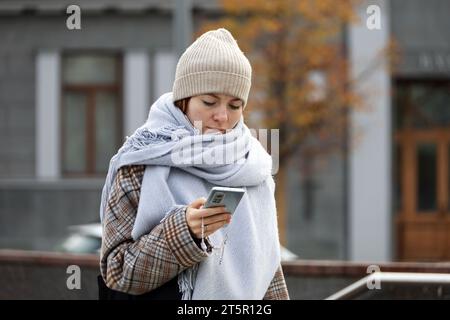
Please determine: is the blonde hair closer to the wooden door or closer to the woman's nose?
the woman's nose

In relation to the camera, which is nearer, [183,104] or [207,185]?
[207,185]

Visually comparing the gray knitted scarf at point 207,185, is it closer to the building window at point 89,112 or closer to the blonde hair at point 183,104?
the blonde hair at point 183,104

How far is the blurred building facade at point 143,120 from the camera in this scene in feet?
65.4

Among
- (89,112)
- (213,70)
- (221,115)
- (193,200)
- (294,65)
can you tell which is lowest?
(193,200)

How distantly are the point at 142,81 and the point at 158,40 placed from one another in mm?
849

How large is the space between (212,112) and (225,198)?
15.1 inches

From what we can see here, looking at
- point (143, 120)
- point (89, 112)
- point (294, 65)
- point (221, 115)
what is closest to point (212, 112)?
point (221, 115)

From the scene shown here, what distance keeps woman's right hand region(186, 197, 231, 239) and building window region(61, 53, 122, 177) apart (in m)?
17.3

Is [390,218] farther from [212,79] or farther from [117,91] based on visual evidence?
[212,79]

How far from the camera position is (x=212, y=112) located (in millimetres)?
3262

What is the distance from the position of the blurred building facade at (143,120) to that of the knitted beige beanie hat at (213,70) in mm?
16342

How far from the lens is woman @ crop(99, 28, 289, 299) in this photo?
3.11m

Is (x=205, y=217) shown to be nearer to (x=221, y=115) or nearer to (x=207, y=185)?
(x=207, y=185)

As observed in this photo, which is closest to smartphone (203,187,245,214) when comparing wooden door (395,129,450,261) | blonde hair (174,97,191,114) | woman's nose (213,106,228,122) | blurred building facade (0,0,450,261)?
woman's nose (213,106,228,122)
